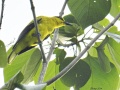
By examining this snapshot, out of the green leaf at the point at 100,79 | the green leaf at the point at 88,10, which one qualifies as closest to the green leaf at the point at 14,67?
the green leaf at the point at 100,79

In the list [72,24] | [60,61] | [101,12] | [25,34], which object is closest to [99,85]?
[60,61]

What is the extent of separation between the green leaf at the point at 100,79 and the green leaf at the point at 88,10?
432 mm

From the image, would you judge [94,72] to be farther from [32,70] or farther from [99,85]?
[32,70]

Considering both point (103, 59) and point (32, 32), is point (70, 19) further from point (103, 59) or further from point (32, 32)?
point (32, 32)

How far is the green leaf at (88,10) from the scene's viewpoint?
1.54 metres

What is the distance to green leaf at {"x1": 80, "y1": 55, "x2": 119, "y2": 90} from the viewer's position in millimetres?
1902

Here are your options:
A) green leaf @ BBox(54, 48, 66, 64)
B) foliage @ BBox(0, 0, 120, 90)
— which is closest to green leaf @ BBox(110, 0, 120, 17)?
foliage @ BBox(0, 0, 120, 90)

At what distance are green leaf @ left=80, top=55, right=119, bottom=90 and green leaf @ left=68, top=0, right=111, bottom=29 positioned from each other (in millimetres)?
432

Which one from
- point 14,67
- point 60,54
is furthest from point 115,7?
point 14,67

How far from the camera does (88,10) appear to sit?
1.56m

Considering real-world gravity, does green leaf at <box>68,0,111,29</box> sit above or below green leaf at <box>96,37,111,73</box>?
above

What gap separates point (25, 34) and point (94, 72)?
1.12 m

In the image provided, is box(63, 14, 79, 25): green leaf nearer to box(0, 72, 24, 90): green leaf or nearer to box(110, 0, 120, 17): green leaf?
box(110, 0, 120, 17): green leaf

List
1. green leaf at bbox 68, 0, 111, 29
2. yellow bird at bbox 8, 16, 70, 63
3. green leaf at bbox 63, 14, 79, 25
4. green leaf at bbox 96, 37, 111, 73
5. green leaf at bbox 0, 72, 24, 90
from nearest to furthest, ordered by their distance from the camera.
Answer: green leaf at bbox 0, 72, 24, 90 < green leaf at bbox 68, 0, 111, 29 < green leaf at bbox 96, 37, 111, 73 < green leaf at bbox 63, 14, 79, 25 < yellow bird at bbox 8, 16, 70, 63
